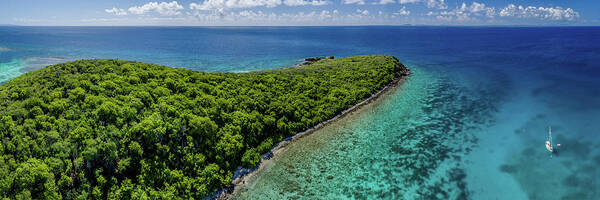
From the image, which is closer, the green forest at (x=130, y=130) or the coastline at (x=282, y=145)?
the green forest at (x=130, y=130)

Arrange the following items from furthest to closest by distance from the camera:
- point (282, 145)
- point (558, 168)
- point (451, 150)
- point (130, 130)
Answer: point (282, 145) < point (451, 150) < point (558, 168) < point (130, 130)

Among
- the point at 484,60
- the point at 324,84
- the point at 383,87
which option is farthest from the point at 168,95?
the point at 484,60

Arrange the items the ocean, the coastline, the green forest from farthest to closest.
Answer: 1. the ocean
2. the coastline
3. the green forest

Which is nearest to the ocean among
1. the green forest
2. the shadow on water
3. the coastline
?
the shadow on water

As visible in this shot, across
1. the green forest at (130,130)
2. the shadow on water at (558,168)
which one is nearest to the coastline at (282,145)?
the green forest at (130,130)

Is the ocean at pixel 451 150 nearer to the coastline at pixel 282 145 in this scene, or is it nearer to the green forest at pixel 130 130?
the coastline at pixel 282 145

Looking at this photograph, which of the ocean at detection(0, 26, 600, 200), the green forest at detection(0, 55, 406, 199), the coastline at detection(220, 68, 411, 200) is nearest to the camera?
the green forest at detection(0, 55, 406, 199)

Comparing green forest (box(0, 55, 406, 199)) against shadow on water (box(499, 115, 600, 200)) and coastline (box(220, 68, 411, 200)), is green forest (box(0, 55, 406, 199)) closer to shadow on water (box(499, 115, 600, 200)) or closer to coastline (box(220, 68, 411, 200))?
coastline (box(220, 68, 411, 200))

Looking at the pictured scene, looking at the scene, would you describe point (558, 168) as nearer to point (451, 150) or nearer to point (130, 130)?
point (451, 150)

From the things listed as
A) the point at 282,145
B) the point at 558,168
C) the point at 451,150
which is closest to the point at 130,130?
the point at 282,145
